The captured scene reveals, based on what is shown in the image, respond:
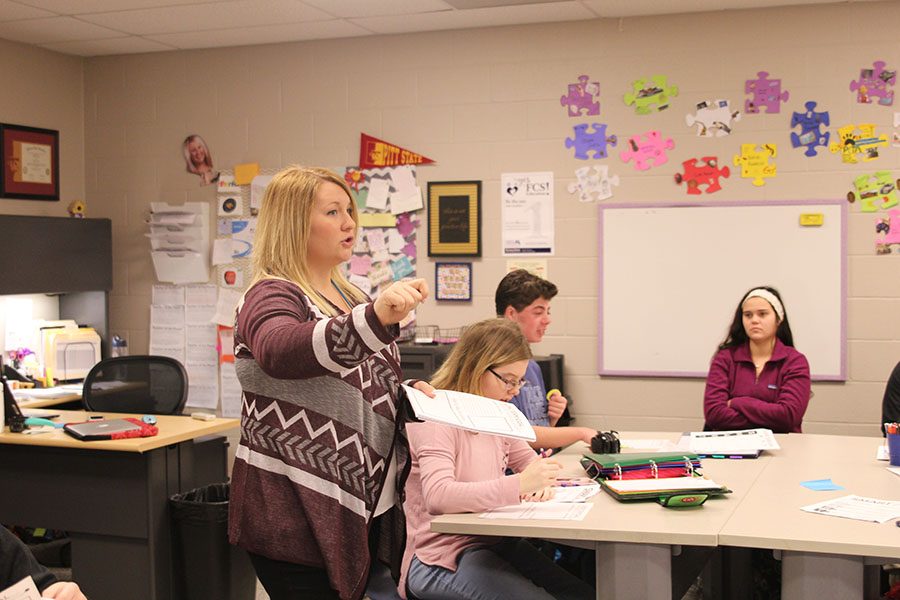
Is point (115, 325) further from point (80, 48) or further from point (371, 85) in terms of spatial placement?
point (371, 85)

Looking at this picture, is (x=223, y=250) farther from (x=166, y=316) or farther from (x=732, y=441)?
(x=732, y=441)

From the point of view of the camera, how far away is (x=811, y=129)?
470cm

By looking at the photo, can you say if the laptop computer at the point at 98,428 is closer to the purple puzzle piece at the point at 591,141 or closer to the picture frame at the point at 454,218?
the picture frame at the point at 454,218

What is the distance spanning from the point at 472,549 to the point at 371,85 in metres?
3.49

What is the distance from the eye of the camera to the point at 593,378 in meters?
5.07

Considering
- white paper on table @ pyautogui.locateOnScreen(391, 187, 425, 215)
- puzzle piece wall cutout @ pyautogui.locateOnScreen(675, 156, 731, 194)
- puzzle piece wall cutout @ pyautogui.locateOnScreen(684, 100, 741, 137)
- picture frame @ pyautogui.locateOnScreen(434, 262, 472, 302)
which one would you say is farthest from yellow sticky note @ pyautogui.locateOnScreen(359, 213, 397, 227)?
puzzle piece wall cutout @ pyautogui.locateOnScreen(684, 100, 741, 137)

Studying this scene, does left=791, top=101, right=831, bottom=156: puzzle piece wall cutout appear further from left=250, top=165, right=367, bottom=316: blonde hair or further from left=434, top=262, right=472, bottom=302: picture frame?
left=250, top=165, right=367, bottom=316: blonde hair

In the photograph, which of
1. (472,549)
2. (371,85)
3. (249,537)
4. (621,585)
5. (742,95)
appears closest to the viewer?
(249,537)

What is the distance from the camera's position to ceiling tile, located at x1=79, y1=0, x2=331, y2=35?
4773 millimetres

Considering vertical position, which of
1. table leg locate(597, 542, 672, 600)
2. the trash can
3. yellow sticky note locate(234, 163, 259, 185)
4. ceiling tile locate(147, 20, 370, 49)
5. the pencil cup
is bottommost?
the trash can

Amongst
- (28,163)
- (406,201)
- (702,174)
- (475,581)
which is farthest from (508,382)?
(28,163)

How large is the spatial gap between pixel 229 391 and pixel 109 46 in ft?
7.03

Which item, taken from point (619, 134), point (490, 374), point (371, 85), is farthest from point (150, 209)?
point (490, 374)

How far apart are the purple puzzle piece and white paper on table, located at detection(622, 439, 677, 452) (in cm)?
191
